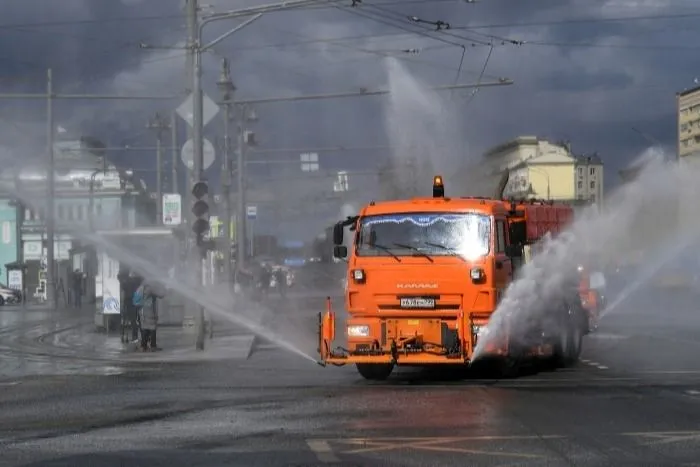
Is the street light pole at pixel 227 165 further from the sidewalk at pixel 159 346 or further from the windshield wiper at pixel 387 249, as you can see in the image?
the windshield wiper at pixel 387 249

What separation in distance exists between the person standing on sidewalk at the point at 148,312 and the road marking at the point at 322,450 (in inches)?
578

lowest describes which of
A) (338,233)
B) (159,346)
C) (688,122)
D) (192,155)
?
(159,346)

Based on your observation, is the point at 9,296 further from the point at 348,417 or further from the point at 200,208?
the point at 348,417

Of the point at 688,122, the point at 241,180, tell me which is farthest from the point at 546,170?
the point at 688,122

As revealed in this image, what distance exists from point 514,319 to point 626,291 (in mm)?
34263

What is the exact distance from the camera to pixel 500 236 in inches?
747

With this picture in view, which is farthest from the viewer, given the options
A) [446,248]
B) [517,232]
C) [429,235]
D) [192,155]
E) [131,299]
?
[131,299]

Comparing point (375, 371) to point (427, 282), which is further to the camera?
point (375, 371)

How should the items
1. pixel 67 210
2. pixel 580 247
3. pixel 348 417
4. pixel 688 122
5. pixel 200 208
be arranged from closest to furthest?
1. pixel 348 417
2. pixel 580 247
3. pixel 200 208
4. pixel 67 210
5. pixel 688 122

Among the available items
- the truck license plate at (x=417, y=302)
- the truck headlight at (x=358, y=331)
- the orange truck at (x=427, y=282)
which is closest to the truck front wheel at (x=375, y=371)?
the orange truck at (x=427, y=282)

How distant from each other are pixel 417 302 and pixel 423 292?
18cm

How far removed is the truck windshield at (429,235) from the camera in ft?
61.2

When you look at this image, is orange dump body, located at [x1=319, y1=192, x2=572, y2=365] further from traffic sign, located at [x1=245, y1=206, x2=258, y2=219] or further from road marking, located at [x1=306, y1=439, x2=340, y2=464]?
traffic sign, located at [x1=245, y1=206, x2=258, y2=219]

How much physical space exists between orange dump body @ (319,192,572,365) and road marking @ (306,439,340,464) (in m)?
5.90
